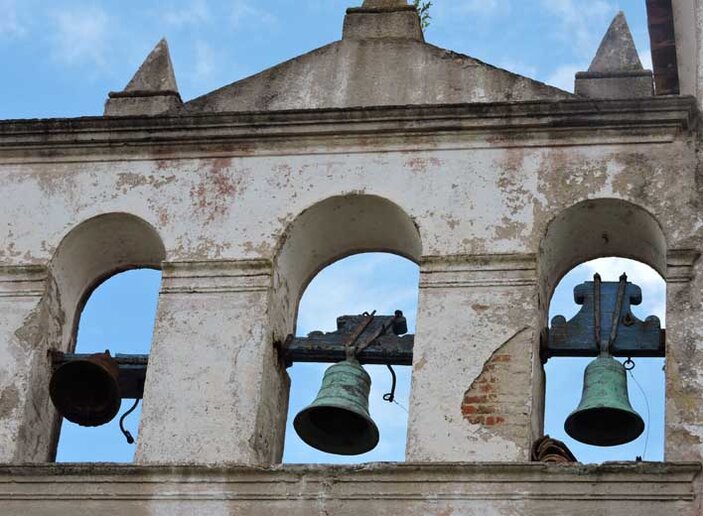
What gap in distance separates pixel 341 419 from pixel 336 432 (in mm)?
86

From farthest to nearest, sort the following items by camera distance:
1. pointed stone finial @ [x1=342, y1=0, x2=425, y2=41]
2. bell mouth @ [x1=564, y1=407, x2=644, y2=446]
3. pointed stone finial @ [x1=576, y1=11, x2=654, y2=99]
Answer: pointed stone finial @ [x1=342, y1=0, x2=425, y2=41], pointed stone finial @ [x1=576, y1=11, x2=654, y2=99], bell mouth @ [x1=564, y1=407, x2=644, y2=446]

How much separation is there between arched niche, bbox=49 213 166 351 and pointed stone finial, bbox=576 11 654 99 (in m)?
2.85

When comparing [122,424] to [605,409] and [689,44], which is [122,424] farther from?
[689,44]

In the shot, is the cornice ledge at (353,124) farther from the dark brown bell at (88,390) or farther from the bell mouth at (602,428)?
the bell mouth at (602,428)

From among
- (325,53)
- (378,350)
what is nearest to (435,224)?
(378,350)

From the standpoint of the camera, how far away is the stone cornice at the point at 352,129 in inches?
556

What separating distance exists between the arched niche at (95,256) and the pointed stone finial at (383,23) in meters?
1.96

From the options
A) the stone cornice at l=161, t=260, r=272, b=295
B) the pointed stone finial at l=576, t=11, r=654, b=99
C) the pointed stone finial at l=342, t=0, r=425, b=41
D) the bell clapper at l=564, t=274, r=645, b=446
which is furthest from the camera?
the pointed stone finial at l=342, t=0, r=425, b=41

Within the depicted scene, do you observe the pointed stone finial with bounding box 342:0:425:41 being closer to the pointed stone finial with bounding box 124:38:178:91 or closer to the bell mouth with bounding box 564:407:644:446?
the pointed stone finial with bounding box 124:38:178:91

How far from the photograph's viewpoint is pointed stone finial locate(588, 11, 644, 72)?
576 inches

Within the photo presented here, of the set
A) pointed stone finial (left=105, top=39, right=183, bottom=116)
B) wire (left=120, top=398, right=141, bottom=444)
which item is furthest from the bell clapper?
pointed stone finial (left=105, top=39, right=183, bottom=116)

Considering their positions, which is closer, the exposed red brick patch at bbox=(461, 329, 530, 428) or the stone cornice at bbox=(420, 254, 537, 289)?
the exposed red brick patch at bbox=(461, 329, 530, 428)

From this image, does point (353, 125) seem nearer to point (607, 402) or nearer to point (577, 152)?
point (577, 152)

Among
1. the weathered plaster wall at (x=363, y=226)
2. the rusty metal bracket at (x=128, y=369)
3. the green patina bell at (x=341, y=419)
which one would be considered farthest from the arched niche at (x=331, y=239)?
the rusty metal bracket at (x=128, y=369)
